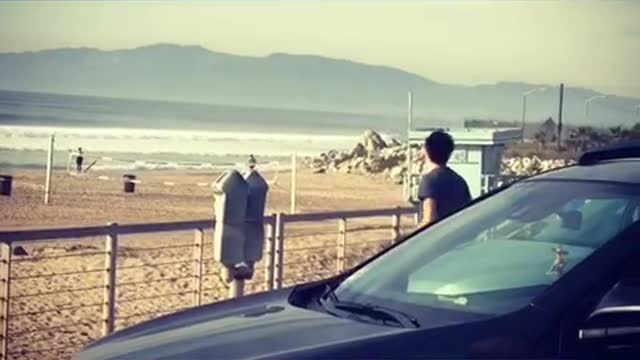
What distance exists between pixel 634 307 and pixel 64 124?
2546 inches

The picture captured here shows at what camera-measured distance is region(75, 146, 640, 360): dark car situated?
10.8 ft

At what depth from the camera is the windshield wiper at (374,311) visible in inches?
138

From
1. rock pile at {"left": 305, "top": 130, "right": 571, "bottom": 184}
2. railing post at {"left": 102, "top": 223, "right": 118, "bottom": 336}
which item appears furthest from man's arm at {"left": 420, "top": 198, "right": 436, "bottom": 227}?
rock pile at {"left": 305, "top": 130, "right": 571, "bottom": 184}

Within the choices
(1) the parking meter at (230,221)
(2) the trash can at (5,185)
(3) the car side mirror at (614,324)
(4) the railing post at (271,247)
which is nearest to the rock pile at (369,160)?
(2) the trash can at (5,185)

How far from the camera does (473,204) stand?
4.57 m

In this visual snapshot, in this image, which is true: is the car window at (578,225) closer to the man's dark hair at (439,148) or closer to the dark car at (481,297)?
the dark car at (481,297)

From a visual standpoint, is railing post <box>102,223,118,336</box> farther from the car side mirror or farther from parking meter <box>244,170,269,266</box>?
the car side mirror

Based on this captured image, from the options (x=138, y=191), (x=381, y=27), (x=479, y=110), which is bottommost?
(x=138, y=191)

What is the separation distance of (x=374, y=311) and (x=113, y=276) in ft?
11.4

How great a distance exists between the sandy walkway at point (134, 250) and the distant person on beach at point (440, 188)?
186 cm

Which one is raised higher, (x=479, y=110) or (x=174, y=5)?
(x=174, y=5)

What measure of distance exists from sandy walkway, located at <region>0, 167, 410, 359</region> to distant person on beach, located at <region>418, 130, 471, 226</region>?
6.09ft

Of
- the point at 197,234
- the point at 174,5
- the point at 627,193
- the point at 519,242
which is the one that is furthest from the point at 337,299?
Answer: the point at 174,5

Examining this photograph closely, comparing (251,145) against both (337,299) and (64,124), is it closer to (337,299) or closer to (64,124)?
(64,124)
